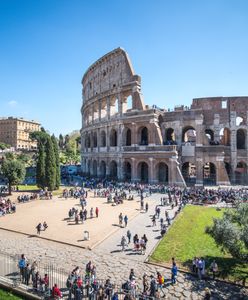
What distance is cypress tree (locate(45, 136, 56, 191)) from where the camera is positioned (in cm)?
3512

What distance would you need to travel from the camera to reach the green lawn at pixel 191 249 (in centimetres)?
1335

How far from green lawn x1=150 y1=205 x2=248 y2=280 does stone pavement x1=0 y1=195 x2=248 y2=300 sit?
99cm

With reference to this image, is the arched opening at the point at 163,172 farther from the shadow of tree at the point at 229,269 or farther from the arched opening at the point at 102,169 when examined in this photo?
the shadow of tree at the point at 229,269

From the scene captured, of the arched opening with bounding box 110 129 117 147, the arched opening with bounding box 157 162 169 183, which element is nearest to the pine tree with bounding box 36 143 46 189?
the arched opening with bounding box 110 129 117 147

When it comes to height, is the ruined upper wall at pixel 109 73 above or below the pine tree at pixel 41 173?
above

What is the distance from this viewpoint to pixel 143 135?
1718 inches

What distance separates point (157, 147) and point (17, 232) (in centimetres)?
2309

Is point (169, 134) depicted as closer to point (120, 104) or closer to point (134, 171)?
point (134, 171)

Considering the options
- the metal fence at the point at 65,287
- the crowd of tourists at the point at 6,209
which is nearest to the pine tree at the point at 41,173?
the crowd of tourists at the point at 6,209

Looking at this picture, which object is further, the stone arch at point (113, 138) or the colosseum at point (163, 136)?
the stone arch at point (113, 138)

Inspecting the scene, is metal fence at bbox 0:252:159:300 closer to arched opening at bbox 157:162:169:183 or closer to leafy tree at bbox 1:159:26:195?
leafy tree at bbox 1:159:26:195

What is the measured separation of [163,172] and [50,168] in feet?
55.6

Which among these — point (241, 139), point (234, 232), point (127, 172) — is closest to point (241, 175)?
point (241, 139)

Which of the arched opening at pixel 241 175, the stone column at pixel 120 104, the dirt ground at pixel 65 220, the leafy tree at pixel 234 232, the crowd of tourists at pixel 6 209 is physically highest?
the stone column at pixel 120 104
